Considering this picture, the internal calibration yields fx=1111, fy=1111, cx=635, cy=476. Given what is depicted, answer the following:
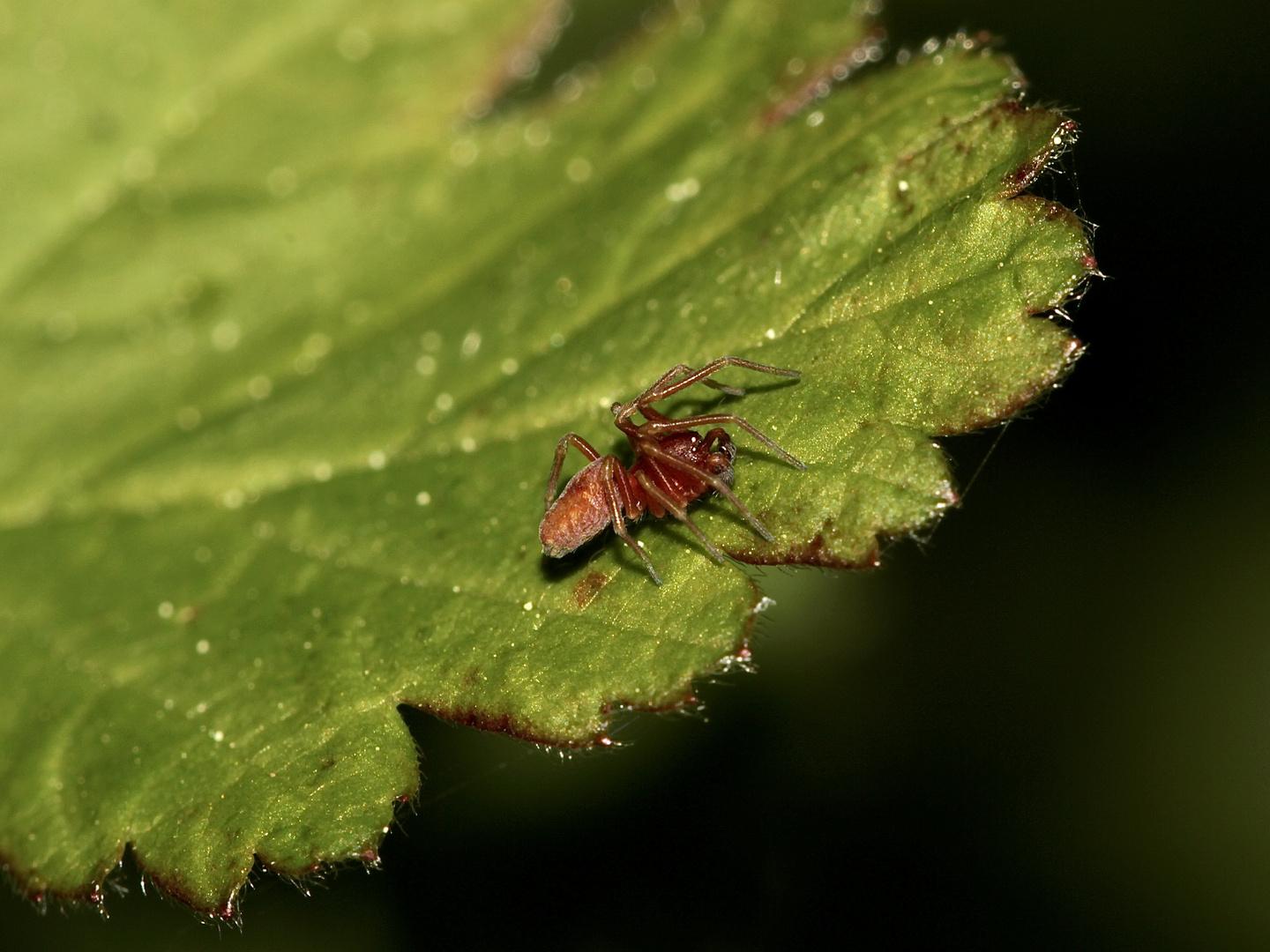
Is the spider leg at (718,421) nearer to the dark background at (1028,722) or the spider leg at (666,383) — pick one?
the spider leg at (666,383)

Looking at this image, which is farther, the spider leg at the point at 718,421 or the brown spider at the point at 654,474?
the brown spider at the point at 654,474

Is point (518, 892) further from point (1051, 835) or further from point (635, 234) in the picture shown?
point (635, 234)

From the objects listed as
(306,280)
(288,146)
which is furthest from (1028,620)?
(288,146)

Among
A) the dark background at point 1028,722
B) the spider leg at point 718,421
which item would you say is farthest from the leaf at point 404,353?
the dark background at point 1028,722

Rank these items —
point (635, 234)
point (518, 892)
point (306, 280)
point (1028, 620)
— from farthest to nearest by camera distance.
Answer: point (1028, 620), point (518, 892), point (306, 280), point (635, 234)

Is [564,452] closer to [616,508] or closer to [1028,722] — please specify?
[616,508]

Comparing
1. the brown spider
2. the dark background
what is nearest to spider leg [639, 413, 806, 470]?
the brown spider

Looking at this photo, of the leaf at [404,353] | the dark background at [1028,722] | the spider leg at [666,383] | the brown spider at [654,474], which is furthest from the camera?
the dark background at [1028,722]
